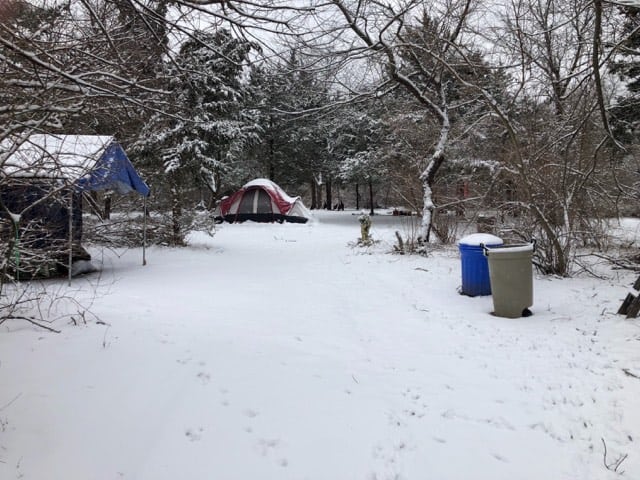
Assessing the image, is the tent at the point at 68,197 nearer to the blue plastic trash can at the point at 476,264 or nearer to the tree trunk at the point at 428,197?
the blue plastic trash can at the point at 476,264

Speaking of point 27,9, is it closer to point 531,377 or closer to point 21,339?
point 21,339

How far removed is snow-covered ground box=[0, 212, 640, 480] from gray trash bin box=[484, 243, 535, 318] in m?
0.21

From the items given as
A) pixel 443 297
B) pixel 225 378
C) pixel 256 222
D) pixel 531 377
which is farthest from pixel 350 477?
pixel 256 222

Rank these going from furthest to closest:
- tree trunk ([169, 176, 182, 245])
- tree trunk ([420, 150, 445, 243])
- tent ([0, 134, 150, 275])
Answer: tree trunk ([169, 176, 182, 245]), tree trunk ([420, 150, 445, 243]), tent ([0, 134, 150, 275])

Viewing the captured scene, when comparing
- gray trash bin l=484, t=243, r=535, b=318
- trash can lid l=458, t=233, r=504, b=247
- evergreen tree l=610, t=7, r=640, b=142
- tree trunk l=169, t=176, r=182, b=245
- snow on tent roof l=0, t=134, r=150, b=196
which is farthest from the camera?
tree trunk l=169, t=176, r=182, b=245

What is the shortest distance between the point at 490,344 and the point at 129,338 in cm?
368

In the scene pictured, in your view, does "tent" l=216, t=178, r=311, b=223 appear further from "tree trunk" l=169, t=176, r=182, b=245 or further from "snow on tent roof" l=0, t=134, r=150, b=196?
"snow on tent roof" l=0, t=134, r=150, b=196

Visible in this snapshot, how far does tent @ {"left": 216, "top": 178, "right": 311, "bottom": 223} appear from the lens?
2250cm

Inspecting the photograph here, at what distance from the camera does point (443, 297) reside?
6.80m

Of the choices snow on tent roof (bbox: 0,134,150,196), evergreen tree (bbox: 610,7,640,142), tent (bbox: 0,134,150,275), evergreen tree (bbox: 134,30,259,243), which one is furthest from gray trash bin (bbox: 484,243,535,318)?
evergreen tree (bbox: 134,30,259,243)

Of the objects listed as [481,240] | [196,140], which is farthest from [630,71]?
[196,140]

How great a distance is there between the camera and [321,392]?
3479 mm

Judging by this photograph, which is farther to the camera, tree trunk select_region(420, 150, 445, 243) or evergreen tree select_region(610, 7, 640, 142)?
tree trunk select_region(420, 150, 445, 243)

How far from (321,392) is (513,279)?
10.9 ft
